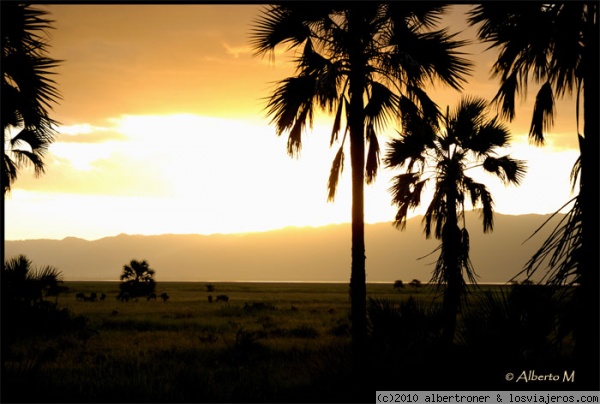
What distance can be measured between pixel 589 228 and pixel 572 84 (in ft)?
9.71

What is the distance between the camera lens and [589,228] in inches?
325

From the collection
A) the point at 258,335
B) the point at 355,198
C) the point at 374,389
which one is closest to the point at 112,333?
the point at 258,335

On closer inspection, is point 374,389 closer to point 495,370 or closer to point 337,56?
point 495,370

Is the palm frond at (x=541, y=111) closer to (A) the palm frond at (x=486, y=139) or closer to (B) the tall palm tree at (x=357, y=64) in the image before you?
(B) the tall palm tree at (x=357, y=64)

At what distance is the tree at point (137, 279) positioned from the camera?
2122 inches

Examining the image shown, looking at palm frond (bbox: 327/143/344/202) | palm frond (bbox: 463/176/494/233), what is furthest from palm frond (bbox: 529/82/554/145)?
palm frond (bbox: 463/176/494/233)

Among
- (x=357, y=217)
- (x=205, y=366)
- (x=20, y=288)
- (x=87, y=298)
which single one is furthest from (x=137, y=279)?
(x=357, y=217)

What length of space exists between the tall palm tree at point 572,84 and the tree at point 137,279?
157 ft

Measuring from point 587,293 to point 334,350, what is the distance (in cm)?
545

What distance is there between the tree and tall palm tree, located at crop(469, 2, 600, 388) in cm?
4796

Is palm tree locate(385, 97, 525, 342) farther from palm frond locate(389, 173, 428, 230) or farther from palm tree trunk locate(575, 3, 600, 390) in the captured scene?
palm tree trunk locate(575, 3, 600, 390)

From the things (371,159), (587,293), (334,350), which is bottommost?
(334,350)

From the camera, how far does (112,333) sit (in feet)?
83.1

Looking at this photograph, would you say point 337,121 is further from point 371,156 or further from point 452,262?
point 452,262
